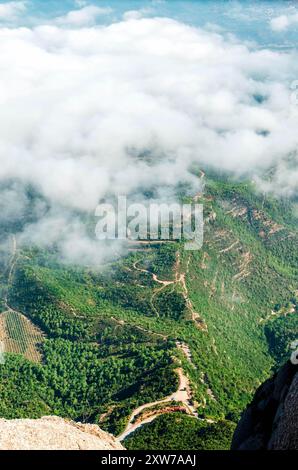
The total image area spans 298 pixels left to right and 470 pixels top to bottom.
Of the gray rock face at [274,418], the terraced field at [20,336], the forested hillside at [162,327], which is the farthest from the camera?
the terraced field at [20,336]

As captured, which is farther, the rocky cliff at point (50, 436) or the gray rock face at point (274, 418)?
the rocky cliff at point (50, 436)

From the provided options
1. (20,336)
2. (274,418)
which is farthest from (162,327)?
(274,418)

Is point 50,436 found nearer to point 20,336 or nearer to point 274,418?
point 274,418

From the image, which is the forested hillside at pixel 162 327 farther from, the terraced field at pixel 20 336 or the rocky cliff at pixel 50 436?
the rocky cliff at pixel 50 436

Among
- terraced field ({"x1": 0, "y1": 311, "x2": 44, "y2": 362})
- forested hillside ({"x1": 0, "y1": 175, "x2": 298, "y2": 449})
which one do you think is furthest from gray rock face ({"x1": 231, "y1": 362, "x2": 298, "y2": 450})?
terraced field ({"x1": 0, "y1": 311, "x2": 44, "y2": 362})

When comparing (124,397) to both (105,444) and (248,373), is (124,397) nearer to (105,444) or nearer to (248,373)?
(248,373)

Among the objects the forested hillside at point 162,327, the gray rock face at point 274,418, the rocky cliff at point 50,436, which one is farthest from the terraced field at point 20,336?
the gray rock face at point 274,418
